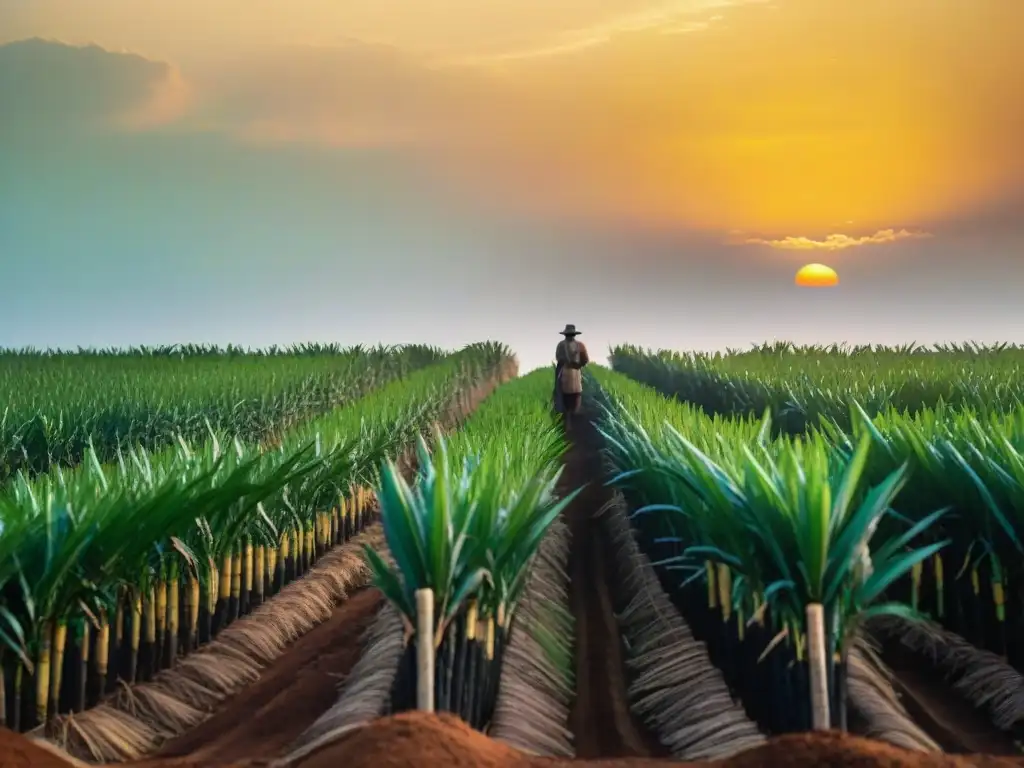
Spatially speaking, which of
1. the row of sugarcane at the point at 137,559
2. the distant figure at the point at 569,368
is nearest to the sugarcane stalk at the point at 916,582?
the row of sugarcane at the point at 137,559

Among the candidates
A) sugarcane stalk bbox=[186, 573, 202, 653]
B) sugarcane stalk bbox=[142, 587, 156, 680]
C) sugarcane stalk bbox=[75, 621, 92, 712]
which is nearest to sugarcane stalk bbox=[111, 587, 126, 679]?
sugarcane stalk bbox=[142, 587, 156, 680]

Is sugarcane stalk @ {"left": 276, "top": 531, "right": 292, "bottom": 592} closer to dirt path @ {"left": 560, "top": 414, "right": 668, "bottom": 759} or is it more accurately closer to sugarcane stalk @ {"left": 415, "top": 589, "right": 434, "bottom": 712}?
dirt path @ {"left": 560, "top": 414, "right": 668, "bottom": 759}

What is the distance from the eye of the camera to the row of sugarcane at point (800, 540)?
312 cm

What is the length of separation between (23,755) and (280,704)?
1486mm

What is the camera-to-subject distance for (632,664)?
15.0 feet

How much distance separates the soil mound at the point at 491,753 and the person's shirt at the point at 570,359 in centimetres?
1147

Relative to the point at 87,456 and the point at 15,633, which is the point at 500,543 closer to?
the point at 15,633

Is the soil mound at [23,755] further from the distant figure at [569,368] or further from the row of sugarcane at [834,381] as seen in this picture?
the distant figure at [569,368]

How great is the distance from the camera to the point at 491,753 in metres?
2.80

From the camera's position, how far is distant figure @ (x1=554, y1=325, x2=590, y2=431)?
46.9 feet

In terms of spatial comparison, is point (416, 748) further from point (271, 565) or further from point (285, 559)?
point (285, 559)

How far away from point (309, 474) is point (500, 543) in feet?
9.76

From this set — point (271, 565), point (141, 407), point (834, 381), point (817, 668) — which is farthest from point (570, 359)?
point (817, 668)

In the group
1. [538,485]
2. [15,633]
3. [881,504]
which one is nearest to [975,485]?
[881,504]
